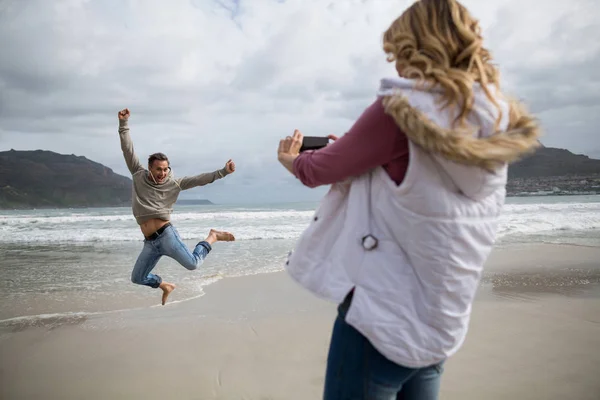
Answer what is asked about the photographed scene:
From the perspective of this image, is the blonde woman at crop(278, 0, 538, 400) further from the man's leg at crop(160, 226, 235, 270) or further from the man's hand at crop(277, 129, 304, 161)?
the man's leg at crop(160, 226, 235, 270)

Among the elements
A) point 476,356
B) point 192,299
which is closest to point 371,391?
point 476,356

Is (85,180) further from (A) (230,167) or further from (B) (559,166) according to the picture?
(A) (230,167)

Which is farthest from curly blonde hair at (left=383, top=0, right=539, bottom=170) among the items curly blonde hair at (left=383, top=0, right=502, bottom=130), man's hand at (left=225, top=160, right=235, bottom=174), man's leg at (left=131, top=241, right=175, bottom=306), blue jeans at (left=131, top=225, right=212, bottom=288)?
man's leg at (left=131, top=241, right=175, bottom=306)

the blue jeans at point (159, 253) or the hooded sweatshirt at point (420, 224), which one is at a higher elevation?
the hooded sweatshirt at point (420, 224)

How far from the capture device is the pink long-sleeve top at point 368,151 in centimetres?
117

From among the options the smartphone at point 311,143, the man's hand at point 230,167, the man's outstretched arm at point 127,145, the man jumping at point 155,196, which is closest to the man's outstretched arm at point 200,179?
the man jumping at point 155,196

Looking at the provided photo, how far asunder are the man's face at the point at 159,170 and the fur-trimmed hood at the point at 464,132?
3.93 metres

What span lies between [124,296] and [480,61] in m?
6.55

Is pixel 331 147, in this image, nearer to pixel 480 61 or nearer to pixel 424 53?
pixel 424 53

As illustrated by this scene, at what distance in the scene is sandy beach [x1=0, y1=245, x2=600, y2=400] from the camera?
361 centimetres

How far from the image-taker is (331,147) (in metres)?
1.28

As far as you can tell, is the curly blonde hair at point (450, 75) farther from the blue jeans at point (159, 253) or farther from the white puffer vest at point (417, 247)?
the blue jeans at point (159, 253)

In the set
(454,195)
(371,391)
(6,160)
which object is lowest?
(371,391)

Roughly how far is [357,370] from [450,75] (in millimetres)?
851
